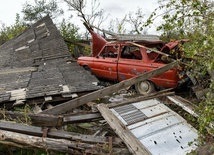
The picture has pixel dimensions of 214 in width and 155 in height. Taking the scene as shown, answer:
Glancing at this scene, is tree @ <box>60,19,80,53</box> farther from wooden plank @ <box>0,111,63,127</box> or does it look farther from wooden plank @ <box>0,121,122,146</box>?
wooden plank @ <box>0,121,122,146</box>

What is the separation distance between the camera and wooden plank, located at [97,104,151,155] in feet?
15.2

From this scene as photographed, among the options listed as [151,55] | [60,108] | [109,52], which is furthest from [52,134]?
[109,52]

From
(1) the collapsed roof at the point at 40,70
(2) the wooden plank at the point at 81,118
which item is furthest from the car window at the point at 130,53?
(2) the wooden plank at the point at 81,118

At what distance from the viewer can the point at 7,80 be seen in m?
8.73

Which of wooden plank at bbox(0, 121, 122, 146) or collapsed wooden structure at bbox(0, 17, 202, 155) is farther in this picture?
wooden plank at bbox(0, 121, 122, 146)

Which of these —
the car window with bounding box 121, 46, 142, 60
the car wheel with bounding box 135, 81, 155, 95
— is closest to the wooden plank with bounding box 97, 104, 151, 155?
the car wheel with bounding box 135, 81, 155, 95

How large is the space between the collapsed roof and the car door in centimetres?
95

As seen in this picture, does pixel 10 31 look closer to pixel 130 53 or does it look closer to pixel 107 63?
pixel 107 63

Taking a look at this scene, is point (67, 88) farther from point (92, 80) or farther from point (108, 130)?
point (108, 130)

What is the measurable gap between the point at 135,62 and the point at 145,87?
3.16 ft

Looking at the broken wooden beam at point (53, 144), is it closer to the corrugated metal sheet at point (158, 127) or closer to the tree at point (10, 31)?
the corrugated metal sheet at point (158, 127)

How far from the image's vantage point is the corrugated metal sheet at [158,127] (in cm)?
491

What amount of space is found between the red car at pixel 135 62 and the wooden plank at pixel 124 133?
143 inches

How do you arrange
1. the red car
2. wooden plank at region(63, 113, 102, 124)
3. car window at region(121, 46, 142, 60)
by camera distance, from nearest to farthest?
wooden plank at region(63, 113, 102, 124), the red car, car window at region(121, 46, 142, 60)
